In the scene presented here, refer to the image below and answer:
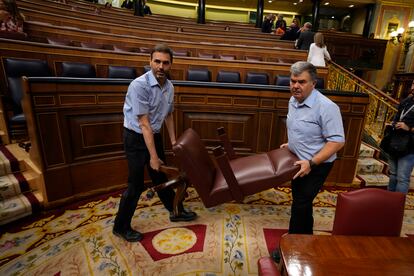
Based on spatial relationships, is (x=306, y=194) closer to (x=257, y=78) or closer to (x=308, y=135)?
(x=308, y=135)

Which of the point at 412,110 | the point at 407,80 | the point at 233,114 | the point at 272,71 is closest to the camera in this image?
the point at 412,110

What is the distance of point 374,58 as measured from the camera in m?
9.25

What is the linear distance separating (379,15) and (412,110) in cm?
1161

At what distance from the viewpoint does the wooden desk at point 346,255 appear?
2.67 ft

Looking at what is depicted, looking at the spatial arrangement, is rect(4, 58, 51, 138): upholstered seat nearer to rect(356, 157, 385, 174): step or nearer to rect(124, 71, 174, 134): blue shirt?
rect(124, 71, 174, 134): blue shirt

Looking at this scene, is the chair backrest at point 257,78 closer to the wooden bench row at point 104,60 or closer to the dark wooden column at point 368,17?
the wooden bench row at point 104,60

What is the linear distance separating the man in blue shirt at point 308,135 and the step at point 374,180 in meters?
1.80

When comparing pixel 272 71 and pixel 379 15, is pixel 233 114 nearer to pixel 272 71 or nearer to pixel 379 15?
pixel 272 71

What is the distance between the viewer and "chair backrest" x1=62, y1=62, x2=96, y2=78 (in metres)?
2.88

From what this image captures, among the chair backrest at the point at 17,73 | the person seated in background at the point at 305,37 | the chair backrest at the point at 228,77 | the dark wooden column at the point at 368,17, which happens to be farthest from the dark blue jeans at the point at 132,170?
the dark wooden column at the point at 368,17

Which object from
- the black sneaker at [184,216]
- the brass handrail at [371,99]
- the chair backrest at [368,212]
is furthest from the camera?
the brass handrail at [371,99]

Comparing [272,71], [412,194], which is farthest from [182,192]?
[272,71]

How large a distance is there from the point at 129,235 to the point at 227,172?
0.95 metres

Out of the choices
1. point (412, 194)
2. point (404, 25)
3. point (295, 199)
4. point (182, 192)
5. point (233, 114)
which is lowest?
point (412, 194)
